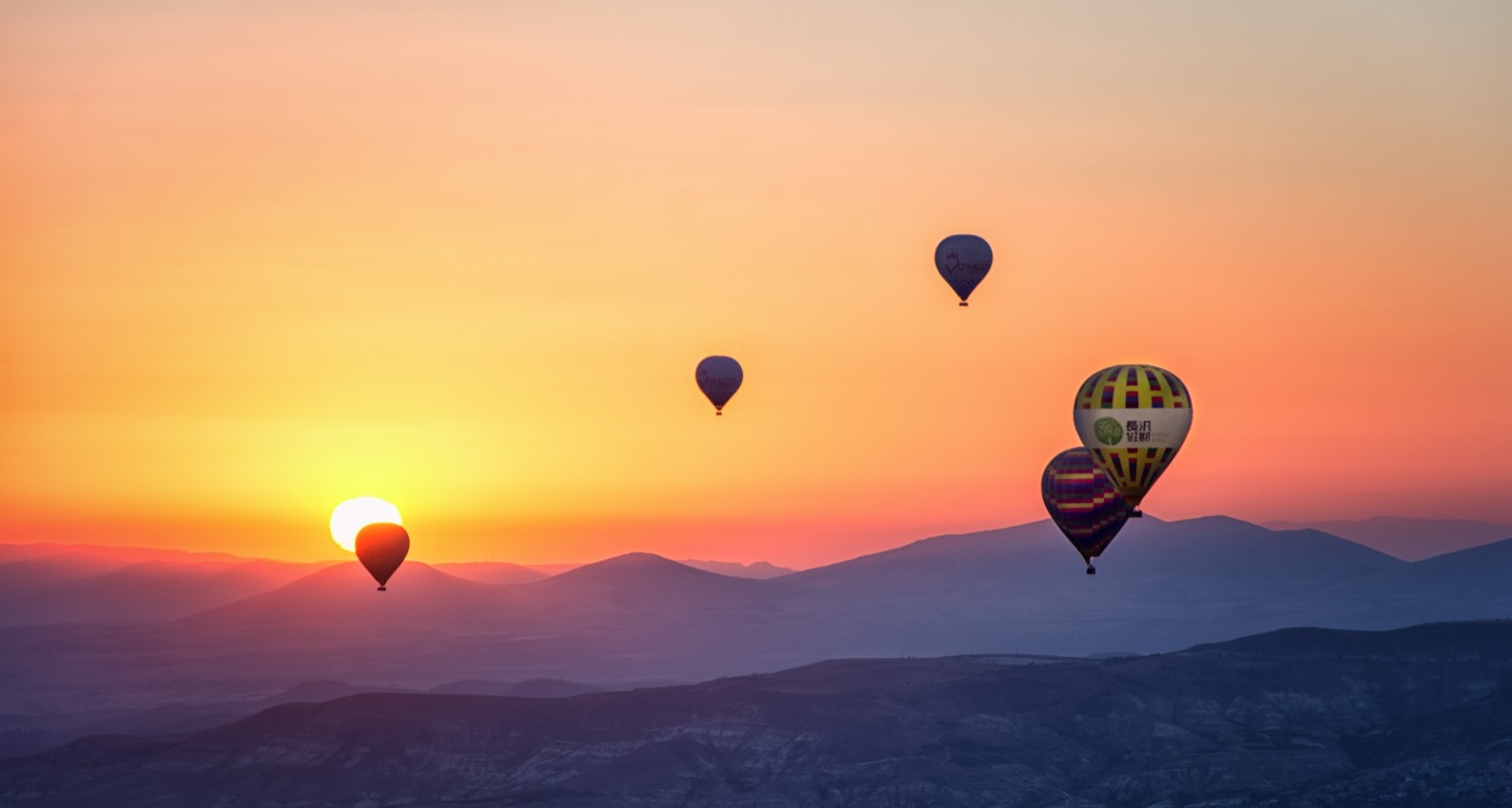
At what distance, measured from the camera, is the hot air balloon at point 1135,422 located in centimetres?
12481

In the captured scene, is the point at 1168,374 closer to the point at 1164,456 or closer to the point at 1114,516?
the point at 1164,456

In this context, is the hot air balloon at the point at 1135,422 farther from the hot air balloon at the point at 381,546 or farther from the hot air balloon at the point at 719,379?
the hot air balloon at the point at 381,546

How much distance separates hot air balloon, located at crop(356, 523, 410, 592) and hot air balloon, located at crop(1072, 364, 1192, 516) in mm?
84461

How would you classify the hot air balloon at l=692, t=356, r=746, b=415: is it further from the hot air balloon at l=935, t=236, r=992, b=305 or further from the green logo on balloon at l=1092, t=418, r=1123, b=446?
the green logo on balloon at l=1092, t=418, r=1123, b=446

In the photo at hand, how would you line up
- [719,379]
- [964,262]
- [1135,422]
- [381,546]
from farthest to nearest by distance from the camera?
1. [381,546]
2. [719,379]
3. [964,262]
4. [1135,422]

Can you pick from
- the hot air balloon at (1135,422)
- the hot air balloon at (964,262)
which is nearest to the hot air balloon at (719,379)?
the hot air balloon at (964,262)

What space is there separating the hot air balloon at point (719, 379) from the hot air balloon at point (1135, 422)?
49.0 meters

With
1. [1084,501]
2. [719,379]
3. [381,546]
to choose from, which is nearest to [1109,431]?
[1084,501]

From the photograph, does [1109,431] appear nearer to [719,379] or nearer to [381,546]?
[719,379]

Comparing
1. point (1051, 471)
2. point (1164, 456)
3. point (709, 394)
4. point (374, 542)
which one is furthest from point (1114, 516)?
point (374, 542)

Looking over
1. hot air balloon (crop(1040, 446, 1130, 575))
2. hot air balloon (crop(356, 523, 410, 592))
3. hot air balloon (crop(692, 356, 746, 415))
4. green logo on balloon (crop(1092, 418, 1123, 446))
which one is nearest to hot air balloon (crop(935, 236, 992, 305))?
hot air balloon (crop(1040, 446, 1130, 575))

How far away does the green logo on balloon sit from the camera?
125 metres

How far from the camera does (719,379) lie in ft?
560

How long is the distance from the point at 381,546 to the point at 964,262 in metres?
74.8
